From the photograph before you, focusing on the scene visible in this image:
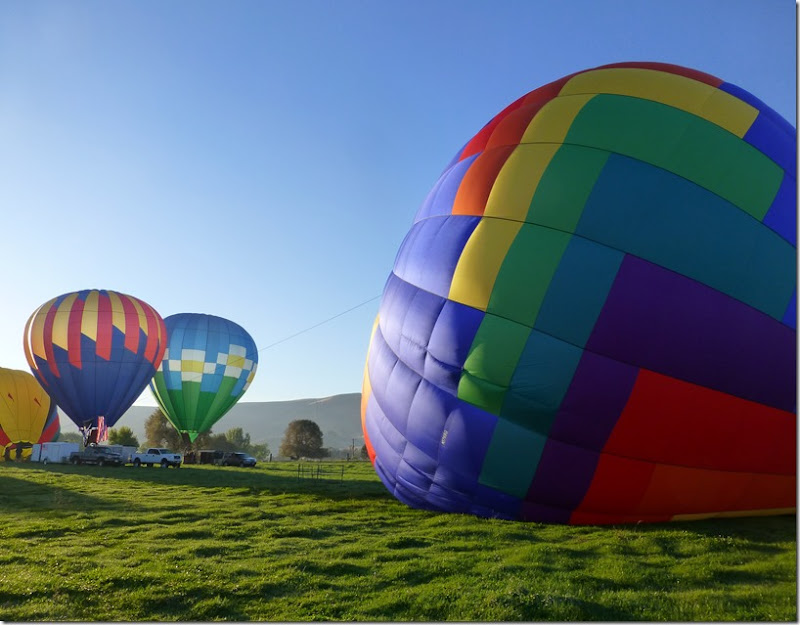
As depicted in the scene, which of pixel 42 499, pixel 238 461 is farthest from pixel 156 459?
pixel 42 499

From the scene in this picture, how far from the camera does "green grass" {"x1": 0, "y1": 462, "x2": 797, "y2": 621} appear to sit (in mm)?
5020

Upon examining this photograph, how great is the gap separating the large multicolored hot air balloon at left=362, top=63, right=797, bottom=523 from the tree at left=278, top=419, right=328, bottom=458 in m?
58.6

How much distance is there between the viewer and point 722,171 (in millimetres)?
7980

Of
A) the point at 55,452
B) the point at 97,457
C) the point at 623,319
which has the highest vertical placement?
the point at 623,319

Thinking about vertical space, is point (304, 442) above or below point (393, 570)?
below

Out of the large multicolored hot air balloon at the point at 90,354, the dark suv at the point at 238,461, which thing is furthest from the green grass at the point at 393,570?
the dark suv at the point at 238,461

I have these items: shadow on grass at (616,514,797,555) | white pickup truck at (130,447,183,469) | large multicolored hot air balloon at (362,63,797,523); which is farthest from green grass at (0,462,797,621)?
white pickup truck at (130,447,183,469)

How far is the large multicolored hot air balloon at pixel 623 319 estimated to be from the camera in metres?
7.51

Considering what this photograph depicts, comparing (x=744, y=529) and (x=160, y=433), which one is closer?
(x=744, y=529)

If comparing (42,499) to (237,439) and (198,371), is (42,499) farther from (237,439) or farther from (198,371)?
(237,439)

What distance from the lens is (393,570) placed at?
20.5 feet

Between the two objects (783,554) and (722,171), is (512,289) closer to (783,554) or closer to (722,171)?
(722,171)

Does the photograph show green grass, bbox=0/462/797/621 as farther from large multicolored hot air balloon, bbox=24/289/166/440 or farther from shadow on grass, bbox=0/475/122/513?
large multicolored hot air balloon, bbox=24/289/166/440

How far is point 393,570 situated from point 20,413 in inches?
1371
